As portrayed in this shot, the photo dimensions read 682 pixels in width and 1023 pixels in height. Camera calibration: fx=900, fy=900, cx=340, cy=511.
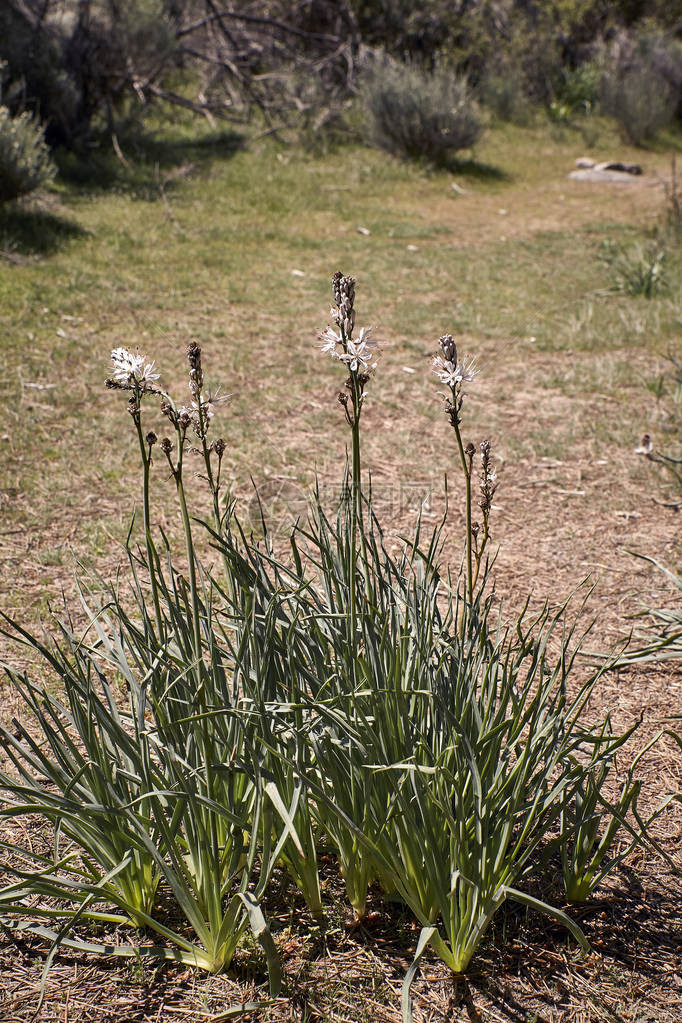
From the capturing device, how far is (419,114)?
10.7 m

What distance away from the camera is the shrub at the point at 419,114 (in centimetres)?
1066

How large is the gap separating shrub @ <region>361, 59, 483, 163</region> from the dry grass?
2.57 feet

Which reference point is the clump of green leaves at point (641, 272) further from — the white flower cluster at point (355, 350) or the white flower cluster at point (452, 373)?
the white flower cluster at point (355, 350)

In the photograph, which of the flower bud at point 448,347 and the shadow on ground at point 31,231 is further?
the shadow on ground at point 31,231

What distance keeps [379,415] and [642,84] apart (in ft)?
35.6

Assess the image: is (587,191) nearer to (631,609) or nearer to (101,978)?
(631,609)

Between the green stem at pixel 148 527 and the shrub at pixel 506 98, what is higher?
the shrub at pixel 506 98

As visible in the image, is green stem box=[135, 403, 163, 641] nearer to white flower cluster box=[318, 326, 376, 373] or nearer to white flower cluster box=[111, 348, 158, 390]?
white flower cluster box=[111, 348, 158, 390]

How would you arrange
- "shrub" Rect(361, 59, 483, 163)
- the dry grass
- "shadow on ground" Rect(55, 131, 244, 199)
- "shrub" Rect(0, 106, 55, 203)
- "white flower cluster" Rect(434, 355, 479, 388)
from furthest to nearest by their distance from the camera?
"shrub" Rect(361, 59, 483, 163) → "shadow on ground" Rect(55, 131, 244, 199) → "shrub" Rect(0, 106, 55, 203) → the dry grass → "white flower cluster" Rect(434, 355, 479, 388)

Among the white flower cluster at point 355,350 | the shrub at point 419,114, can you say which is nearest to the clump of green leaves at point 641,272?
the shrub at point 419,114

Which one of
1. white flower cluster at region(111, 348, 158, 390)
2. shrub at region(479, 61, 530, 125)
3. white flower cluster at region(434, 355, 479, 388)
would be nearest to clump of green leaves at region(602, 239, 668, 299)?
white flower cluster at region(434, 355, 479, 388)

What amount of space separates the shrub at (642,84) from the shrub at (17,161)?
911cm

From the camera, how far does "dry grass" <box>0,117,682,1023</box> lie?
1.77 metres

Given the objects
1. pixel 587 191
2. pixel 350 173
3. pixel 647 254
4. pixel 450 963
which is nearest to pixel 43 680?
pixel 450 963
